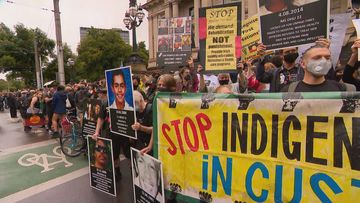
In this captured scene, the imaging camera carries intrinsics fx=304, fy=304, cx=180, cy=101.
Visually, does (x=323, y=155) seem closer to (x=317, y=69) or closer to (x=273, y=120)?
(x=273, y=120)

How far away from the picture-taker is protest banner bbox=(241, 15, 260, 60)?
5.48 metres

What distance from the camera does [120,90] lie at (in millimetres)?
3828

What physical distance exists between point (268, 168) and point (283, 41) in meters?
2.04

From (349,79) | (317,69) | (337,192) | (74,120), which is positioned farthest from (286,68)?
(74,120)

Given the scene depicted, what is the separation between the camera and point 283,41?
3.84 meters

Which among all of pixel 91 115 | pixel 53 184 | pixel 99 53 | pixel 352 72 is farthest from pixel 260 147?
pixel 99 53

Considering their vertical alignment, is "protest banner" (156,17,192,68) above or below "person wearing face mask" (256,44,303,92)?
above

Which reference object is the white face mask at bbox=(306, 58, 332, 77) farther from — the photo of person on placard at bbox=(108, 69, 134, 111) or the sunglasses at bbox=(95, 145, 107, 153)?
A: the sunglasses at bbox=(95, 145, 107, 153)

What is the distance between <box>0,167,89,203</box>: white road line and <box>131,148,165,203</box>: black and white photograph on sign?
2.59 meters

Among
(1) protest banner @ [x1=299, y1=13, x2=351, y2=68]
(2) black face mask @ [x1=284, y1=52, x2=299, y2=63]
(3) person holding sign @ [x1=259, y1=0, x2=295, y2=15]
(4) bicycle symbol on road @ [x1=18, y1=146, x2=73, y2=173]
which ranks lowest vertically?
(4) bicycle symbol on road @ [x1=18, y1=146, x2=73, y2=173]

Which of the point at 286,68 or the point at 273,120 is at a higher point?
the point at 286,68

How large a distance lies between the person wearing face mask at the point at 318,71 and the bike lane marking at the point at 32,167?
16.7ft

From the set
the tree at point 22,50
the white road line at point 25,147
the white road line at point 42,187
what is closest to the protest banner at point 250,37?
the white road line at point 42,187

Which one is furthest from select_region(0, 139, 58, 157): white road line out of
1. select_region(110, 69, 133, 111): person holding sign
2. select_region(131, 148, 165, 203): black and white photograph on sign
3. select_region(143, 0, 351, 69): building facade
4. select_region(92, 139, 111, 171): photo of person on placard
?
select_region(143, 0, 351, 69): building facade
